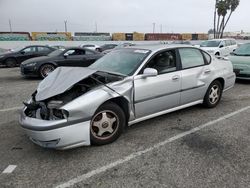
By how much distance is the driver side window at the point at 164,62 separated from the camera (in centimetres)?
420

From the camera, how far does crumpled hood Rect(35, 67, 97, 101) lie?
330 centimetres

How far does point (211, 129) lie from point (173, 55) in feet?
5.02

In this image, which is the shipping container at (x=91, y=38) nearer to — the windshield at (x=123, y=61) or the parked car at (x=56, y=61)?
the parked car at (x=56, y=61)

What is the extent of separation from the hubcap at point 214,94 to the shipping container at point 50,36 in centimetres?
3428

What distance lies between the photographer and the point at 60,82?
11.5ft

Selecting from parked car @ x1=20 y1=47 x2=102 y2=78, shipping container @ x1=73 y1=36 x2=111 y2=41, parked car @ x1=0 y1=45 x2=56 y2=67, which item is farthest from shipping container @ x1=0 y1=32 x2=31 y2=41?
parked car @ x1=20 y1=47 x2=102 y2=78

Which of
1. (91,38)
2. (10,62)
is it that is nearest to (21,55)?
(10,62)

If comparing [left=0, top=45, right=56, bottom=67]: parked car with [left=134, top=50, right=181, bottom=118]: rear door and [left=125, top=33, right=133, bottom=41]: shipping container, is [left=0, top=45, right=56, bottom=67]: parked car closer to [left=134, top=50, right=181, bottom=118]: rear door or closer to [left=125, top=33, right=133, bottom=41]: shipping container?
[left=134, top=50, right=181, bottom=118]: rear door

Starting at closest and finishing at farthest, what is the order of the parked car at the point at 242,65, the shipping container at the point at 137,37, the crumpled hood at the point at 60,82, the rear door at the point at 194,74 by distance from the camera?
the crumpled hood at the point at 60,82 → the rear door at the point at 194,74 → the parked car at the point at 242,65 → the shipping container at the point at 137,37

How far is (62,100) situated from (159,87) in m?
1.67

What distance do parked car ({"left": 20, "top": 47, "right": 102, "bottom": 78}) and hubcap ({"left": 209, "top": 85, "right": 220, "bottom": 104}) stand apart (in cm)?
659

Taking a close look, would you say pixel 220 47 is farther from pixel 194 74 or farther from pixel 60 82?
pixel 60 82

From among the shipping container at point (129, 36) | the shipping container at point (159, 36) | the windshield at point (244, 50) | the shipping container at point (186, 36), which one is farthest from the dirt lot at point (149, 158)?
the shipping container at point (186, 36)

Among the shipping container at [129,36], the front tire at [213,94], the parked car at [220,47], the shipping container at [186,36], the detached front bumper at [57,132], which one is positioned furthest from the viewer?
the shipping container at [186,36]
